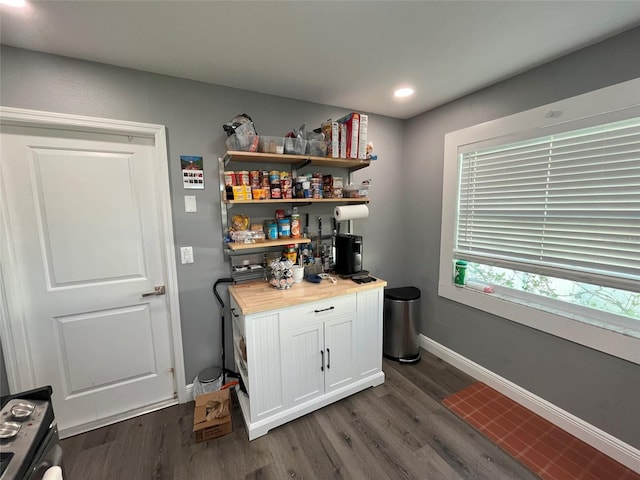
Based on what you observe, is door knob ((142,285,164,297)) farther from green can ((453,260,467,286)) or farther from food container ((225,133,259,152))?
green can ((453,260,467,286))

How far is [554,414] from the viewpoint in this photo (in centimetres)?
178

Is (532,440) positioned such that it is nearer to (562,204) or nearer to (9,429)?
(562,204)

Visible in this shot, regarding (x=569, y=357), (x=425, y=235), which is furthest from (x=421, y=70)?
(x=569, y=357)

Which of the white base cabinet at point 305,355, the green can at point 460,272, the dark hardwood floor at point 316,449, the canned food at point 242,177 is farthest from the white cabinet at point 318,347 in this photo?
the green can at point 460,272

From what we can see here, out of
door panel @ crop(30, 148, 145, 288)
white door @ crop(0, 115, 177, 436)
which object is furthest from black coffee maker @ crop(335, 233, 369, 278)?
door panel @ crop(30, 148, 145, 288)

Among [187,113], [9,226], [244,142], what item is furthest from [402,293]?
[9,226]

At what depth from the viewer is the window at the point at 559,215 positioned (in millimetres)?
1452

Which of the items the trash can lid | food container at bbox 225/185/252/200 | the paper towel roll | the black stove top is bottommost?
the trash can lid

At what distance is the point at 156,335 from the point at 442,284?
8.14ft

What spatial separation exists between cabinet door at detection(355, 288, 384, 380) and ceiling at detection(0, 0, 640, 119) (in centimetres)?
161

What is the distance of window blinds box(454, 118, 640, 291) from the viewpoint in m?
1.45

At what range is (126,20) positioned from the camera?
4.11ft

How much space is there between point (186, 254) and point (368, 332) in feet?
5.00

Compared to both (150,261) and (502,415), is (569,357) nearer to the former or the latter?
(502,415)
